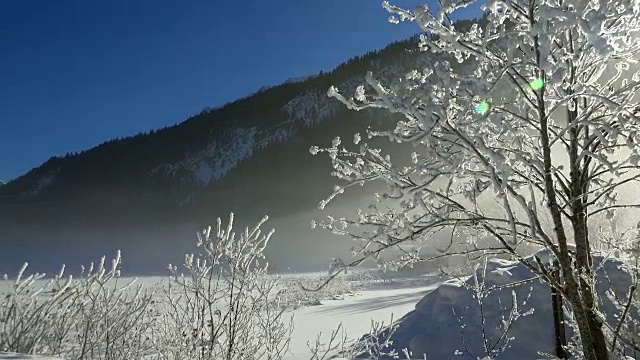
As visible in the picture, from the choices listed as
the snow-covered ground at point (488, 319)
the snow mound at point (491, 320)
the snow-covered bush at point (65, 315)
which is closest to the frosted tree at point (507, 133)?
the snow-covered bush at point (65, 315)

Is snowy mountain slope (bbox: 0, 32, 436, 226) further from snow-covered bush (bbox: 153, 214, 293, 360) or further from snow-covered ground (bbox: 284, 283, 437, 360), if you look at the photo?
snow-covered bush (bbox: 153, 214, 293, 360)

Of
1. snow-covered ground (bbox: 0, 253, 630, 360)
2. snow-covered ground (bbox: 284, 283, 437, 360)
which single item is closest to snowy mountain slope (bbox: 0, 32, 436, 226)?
snow-covered ground (bbox: 284, 283, 437, 360)

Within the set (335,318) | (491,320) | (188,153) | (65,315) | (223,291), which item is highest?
(188,153)

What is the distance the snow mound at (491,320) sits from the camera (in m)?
8.86

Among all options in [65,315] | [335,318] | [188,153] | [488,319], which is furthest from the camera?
[188,153]

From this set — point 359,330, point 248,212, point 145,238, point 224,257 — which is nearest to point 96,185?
point 145,238

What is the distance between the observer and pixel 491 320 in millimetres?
9398

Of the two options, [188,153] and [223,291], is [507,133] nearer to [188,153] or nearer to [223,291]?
[223,291]

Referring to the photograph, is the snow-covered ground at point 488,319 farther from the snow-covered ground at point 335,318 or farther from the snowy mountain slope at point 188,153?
the snowy mountain slope at point 188,153

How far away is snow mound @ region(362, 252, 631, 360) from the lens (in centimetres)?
886

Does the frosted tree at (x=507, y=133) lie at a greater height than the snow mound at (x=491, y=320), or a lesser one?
greater

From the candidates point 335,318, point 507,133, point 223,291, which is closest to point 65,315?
point 223,291

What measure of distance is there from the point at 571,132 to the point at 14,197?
14259cm

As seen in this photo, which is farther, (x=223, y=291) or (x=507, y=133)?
(x=223, y=291)
